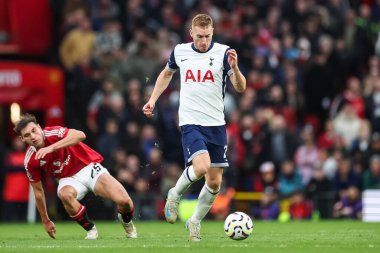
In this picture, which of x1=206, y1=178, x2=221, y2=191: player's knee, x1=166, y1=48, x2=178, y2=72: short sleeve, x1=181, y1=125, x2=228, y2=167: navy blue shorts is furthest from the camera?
x1=166, y1=48, x2=178, y2=72: short sleeve

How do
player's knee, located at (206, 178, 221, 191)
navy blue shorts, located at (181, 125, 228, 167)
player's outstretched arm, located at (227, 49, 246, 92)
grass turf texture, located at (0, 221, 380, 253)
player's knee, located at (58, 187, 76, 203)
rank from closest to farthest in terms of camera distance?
grass turf texture, located at (0, 221, 380, 253) < player's outstretched arm, located at (227, 49, 246, 92) < navy blue shorts, located at (181, 125, 228, 167) < player's knee, located at (206, 178, 221, 191) < player's knee, located at (58, 187, 76, 203)

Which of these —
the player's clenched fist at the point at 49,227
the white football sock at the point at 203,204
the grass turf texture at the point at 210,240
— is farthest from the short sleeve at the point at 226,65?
the player's clenched fist at the point at 49,227

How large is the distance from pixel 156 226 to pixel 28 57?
6.83 meters

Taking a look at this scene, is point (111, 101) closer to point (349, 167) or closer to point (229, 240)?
point (349, 167)

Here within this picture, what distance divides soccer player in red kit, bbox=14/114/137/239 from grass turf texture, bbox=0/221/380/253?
1.25ft

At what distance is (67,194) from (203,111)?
2005mm

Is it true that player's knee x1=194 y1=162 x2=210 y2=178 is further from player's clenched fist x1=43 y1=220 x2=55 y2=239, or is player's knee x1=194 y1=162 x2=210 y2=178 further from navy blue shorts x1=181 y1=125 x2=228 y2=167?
player's clenched fist x1=43 y1=220 x2=55 y2=239

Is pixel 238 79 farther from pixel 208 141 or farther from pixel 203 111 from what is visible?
pixel 208 141

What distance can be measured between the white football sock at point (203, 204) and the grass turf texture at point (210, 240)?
310 mm

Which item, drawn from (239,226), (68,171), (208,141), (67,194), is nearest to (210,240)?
(239,226)

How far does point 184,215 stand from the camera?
2384 cm

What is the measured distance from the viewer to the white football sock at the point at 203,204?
1495cm

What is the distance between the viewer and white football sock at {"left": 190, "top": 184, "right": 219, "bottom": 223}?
14945mm

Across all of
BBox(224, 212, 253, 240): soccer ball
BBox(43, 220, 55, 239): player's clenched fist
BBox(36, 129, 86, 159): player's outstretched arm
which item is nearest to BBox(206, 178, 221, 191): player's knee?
BBox(224, 212, 253, 240): soccer ball
